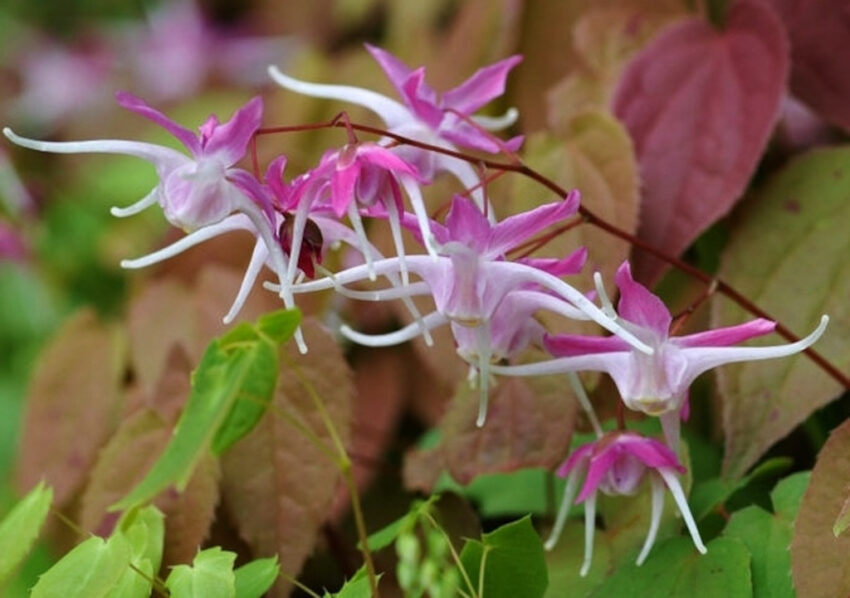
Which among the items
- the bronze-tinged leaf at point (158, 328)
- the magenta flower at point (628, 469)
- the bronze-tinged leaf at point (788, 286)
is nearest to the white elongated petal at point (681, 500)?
the magenta flower at point (628, 469)

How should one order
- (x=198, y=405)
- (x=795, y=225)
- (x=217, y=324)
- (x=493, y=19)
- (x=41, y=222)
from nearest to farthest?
(x=198, y=405) < (x=795, y=225) < (x=217, y=324) < (x=493, y=19) < (x=41, y=222)

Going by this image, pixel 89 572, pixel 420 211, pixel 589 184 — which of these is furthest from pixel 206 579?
pixel 589 184

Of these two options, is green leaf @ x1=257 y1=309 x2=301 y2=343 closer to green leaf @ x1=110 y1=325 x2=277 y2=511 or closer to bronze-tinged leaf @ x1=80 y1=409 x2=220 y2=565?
green leaf @ x1=110 y1=325 x2=277 y2=511

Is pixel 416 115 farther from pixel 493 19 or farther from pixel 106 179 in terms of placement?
pixel 106 179

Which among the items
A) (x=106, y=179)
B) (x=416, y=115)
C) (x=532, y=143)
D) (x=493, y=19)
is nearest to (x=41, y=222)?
(x=106, y=179)

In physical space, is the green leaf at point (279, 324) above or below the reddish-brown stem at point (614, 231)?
above

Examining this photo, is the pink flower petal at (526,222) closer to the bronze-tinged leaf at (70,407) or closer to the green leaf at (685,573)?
the green leaf at (685,573)

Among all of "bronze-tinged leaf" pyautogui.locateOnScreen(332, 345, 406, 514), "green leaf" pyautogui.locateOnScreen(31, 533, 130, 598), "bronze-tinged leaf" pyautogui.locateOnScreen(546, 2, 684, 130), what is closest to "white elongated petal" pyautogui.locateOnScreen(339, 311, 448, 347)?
"green leaf" pyautogui.locateOnScreen(31, 533, 130, 598)
